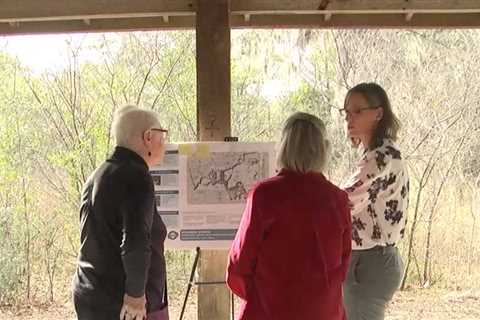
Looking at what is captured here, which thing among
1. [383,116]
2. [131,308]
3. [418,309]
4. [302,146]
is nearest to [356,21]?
[383,116]

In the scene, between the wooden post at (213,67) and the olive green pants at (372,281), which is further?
the wooden post at (213,67)

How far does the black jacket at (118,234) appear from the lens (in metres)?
2.07

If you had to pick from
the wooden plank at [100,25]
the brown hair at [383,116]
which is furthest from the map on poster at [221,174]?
the wooden plank at [100,25]

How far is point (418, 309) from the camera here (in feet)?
16.1

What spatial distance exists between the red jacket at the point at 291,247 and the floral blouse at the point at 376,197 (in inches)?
18.1

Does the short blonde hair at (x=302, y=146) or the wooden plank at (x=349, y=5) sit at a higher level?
the wooden plank at (x=349, y=5)

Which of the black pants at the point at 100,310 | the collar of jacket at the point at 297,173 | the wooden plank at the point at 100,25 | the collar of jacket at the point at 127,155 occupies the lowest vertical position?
the black pants at the point at 100,310

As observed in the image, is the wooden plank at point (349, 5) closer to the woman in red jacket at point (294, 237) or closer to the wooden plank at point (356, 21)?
the wooden plank at point (356, 21)

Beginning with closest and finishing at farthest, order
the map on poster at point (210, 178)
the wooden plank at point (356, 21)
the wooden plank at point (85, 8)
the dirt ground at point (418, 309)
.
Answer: the map on poster at point (210, 178), the wooden plank at point (85, 8), the wooden plank at point (356, 21), the dirt ground at point (418, 309)

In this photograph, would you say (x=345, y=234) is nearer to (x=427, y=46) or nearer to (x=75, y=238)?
(x=75, y=238)

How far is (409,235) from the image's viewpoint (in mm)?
5047

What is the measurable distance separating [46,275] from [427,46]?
3853mm

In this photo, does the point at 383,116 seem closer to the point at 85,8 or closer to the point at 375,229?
the point at 375,229

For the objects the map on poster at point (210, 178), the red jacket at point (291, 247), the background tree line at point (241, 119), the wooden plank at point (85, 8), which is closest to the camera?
the red jacket at point (291, 247)
